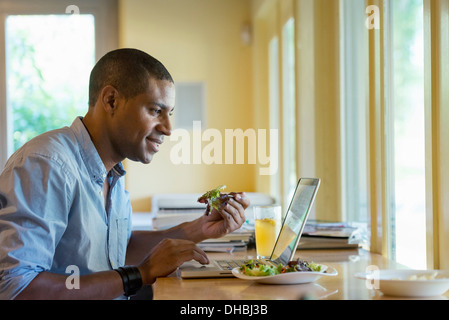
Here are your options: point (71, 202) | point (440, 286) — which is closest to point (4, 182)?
point (71, 202)

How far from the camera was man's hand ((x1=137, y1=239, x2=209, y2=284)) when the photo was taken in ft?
4.50

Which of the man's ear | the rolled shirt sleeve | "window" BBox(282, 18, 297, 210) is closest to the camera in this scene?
the rolled shirt sleeve

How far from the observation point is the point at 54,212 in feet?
4.26

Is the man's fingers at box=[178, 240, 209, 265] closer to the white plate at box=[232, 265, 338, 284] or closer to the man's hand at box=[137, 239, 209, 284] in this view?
the man's hand at box=[137, 239, 209, 284]

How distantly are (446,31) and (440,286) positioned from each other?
657mm

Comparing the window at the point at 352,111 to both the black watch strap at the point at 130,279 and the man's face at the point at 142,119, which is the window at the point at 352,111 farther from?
the black watch strap at the point at 130,279

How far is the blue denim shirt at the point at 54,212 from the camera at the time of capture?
1.20 meters

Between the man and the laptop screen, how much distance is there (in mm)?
138

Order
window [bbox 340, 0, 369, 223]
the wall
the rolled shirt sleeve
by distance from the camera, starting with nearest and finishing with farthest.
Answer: the rolled shirt sleeve
window [bbox 340, 0, 369, 223]
the wall

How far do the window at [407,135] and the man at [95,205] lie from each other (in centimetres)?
57

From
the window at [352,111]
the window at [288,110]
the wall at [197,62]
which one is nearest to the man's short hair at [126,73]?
the window at [352,111]

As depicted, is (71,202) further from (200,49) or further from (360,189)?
(200,49)

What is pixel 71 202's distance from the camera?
1.37 metres

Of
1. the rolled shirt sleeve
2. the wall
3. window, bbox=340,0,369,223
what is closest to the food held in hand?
the rolled shirt sleeve
